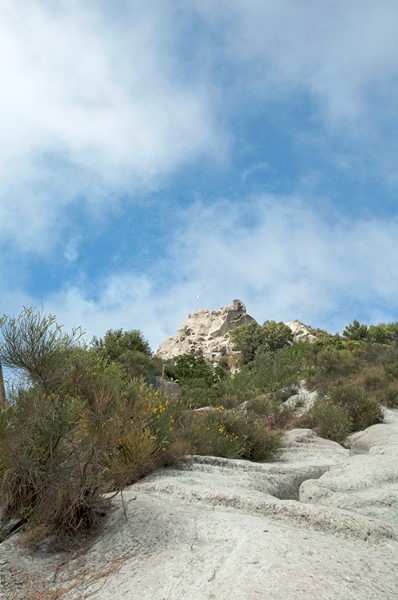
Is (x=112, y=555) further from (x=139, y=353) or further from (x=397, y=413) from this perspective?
(x=139, y=353)

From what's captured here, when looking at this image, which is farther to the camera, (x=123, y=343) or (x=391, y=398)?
(x=123, y=343)

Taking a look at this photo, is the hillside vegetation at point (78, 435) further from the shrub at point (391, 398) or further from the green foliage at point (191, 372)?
the green foliage at point (191, 372)

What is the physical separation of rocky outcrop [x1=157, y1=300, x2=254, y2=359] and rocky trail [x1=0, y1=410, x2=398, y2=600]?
209ft

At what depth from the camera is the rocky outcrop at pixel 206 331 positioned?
73.5 m

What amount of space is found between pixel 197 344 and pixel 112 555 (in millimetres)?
70570

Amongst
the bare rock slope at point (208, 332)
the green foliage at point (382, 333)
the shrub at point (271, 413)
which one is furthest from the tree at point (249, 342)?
the shrub at point (271, 413)

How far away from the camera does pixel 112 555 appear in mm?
4430

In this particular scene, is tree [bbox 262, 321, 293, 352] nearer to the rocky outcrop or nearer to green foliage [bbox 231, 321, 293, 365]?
green foliage [bbox 231, 321, 293, 365]

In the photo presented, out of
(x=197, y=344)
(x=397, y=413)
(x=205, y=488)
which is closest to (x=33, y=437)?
(x=205, y=488)

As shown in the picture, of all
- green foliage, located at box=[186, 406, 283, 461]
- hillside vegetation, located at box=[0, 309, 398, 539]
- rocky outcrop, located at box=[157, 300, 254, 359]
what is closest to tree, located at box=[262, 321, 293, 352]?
rocky outcrop, located at box=[157, 300, 254, 359]

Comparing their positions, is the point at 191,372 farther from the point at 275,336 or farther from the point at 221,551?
the point at 221,551

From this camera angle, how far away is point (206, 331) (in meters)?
79.9

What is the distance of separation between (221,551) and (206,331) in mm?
75930

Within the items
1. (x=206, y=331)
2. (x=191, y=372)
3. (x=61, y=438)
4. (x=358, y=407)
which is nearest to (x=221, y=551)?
(x=61, y=438)
